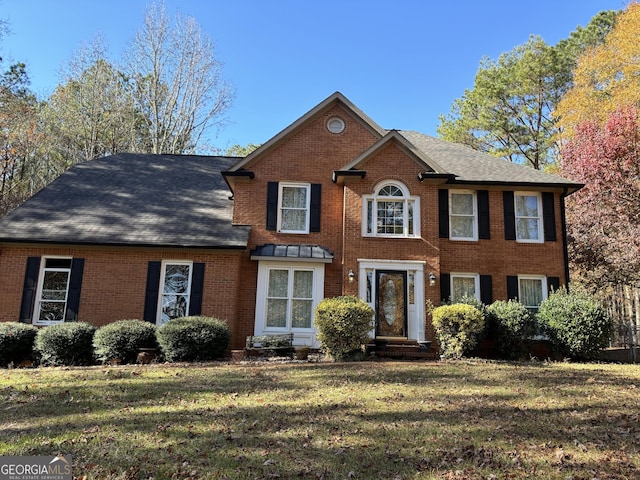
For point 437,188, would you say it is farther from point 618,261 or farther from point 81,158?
point 81,158

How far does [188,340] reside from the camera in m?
11.6

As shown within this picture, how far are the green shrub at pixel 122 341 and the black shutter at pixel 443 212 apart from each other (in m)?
9.45

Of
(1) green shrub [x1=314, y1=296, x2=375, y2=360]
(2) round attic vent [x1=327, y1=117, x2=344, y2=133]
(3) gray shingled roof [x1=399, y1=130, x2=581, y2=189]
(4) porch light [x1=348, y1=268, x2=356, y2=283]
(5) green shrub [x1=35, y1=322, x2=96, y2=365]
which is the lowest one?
(5) green shrub [x1=35, y1=322, x2=96, y2=365]

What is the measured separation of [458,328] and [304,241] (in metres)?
5.43

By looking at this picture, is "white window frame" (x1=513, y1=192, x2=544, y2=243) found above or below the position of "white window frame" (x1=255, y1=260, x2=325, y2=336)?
above

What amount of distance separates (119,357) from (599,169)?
1920cm

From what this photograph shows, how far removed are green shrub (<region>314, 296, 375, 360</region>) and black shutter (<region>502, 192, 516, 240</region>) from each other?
629 centimetres

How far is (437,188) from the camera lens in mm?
14891

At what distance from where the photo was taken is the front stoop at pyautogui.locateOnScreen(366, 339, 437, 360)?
42.6 feet

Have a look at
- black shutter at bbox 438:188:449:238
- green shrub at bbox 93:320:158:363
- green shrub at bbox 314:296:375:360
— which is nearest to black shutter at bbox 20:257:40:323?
green shrub at bbox 93:320:158:363

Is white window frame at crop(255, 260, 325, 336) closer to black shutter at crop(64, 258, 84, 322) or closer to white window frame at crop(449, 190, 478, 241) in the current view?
white window frame at crop(449, 190, 478, 241)

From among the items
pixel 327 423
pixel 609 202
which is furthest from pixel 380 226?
pixel 609 202

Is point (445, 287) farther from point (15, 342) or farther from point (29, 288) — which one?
point (29, 288)

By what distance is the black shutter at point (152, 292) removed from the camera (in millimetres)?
13680
